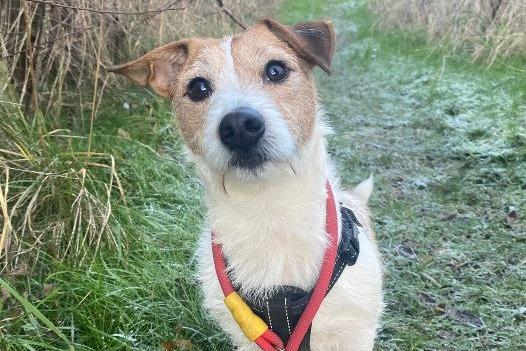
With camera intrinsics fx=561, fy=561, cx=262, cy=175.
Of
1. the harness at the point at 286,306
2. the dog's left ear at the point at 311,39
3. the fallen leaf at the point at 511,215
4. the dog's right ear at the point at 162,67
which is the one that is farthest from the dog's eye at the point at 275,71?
the fallen leaf at the point at 511,215

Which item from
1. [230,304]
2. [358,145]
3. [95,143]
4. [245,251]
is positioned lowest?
[358,145]

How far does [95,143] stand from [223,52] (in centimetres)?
230

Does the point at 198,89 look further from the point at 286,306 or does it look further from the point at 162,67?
the point at 286,306

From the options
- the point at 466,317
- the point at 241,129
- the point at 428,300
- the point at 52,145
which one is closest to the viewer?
the point at 241,129

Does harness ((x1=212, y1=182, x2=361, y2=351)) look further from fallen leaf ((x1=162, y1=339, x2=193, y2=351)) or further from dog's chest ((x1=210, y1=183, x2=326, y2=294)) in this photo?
fallen leaf ((x1=162, y1=339, x2=193, y2=351))

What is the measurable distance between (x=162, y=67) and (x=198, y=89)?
13.5 inches

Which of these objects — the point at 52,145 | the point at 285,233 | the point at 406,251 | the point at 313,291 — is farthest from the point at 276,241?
the point at 52,145

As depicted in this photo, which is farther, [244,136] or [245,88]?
[245,88]

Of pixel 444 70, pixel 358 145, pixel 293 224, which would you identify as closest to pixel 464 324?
pixel 293 224

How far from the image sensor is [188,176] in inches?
184

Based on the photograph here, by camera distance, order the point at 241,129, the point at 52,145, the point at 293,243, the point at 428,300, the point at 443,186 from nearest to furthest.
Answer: the point at 241,129, the point at 293,243, the point at 428,300, the point at 52,145, the point at 443,186

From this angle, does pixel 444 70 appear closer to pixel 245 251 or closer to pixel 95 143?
pixel 95 143

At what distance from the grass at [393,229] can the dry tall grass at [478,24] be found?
272mm

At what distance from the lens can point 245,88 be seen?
7.41 ft
